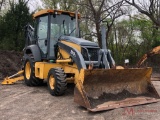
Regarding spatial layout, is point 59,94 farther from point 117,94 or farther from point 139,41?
point 139,41

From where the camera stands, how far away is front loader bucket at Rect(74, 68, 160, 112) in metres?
5.67

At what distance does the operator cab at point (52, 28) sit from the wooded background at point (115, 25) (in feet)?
26.1

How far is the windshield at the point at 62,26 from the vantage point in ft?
26.6

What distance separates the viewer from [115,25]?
68.7ft

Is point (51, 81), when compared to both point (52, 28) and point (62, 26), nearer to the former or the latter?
point (52, 28)

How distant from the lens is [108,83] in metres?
6.29

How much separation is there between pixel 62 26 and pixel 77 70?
1.97 meters

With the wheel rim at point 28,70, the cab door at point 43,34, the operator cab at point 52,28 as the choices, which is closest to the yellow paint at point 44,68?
the operator cab at point 52,28

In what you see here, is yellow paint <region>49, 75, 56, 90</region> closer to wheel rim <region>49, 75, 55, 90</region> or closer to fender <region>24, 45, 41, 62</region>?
wheel rim <region>49, 75, 55, 90</region>

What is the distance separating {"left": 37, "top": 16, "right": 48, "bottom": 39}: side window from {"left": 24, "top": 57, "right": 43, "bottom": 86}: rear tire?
0.90 meters

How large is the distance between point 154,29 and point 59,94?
44.2 ft

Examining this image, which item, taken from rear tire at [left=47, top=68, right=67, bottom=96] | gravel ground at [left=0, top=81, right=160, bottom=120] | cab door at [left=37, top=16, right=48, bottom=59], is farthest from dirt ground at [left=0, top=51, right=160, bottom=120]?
cab door at [left=37, top=16, right=48, bottom=59]

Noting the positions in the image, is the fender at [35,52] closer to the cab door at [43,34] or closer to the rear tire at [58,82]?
the cab door at [43,34]

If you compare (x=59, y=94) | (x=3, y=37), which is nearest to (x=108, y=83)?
(x=59, y=94)
